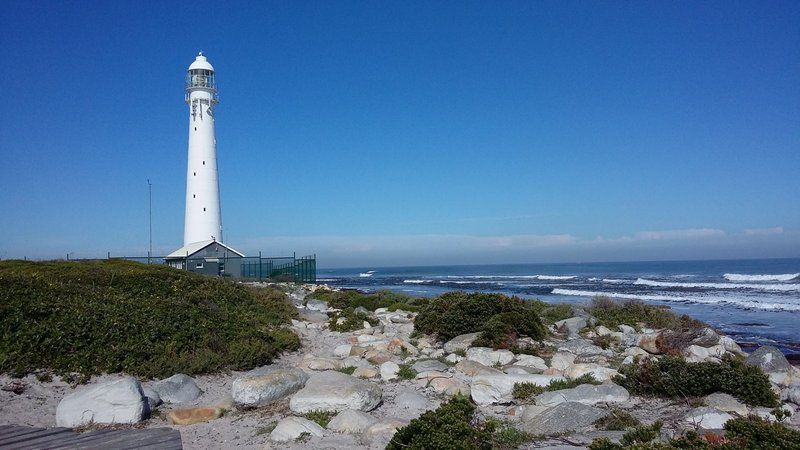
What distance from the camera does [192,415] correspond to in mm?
7957

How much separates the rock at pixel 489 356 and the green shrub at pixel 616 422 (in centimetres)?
397

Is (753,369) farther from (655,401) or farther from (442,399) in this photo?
(442,399)

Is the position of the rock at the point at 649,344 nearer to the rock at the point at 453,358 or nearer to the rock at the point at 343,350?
the rock at the point at 453,358

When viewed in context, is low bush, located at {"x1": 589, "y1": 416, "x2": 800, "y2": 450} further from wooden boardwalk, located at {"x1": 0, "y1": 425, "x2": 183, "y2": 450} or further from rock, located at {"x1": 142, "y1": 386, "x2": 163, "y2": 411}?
rock, located at {"x1": 142, "y1": 386, "x2": 163, "y2": 411}

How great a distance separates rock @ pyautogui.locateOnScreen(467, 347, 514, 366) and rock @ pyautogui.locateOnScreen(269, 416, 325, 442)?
4994mm

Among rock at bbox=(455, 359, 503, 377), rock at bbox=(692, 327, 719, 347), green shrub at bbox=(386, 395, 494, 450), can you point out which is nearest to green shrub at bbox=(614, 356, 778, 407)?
rock at bbox=(455, 359, 503, 377)

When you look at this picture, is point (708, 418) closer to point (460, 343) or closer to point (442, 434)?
point (442, 434)

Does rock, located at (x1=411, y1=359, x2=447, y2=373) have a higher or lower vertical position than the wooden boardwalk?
higher

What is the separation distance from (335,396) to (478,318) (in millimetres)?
6481

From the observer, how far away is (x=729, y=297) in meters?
36.0

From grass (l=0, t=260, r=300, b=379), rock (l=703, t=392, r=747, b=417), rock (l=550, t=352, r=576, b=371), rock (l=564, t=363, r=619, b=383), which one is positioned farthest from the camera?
rock (l=550, t=352, r=576, b=371)

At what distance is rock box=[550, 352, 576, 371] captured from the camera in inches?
422

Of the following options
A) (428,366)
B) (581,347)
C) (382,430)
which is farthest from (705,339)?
(382,430)

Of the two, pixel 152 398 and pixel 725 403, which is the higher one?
pixel 152 398
